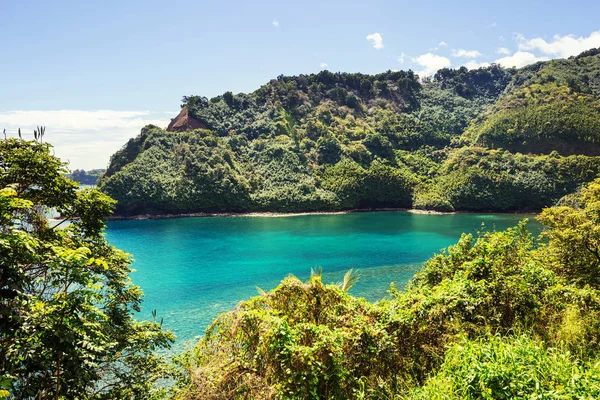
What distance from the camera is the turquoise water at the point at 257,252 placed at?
24.3 meters

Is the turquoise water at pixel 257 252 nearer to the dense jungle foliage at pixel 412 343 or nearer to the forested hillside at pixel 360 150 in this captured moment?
the forested hillside at pixel 360 150

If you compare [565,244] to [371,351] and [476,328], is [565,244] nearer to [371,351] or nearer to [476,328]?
[476,328]

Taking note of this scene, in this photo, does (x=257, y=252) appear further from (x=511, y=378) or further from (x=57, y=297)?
(x=511, y=378)

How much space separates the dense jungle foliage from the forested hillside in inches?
2385

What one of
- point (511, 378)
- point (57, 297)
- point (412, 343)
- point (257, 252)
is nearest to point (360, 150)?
point (257, 252)

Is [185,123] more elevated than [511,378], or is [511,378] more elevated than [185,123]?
[185,123]

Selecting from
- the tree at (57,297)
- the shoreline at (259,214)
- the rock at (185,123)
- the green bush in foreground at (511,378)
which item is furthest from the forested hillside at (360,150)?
the green bush in foreground at (511,378)

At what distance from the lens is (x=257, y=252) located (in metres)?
38.2

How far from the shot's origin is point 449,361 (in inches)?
205

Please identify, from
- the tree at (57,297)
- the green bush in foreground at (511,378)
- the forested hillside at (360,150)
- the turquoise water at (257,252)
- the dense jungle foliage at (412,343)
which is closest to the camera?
the green bush in foreground at (511,378)

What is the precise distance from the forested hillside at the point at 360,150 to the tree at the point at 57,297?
187 ft

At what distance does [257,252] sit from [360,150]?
4685 centimetres

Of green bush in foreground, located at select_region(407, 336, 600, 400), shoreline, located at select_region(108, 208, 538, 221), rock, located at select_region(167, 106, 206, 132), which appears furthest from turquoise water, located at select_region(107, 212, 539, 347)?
rock, located at select_region(167, 106, 206, 132)

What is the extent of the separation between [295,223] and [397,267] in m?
28.1
